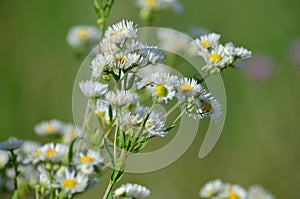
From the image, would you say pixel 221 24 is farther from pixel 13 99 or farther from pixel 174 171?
pixel 13 99

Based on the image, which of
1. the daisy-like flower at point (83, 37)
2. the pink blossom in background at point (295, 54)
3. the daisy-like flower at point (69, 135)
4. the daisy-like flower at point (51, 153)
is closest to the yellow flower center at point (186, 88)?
the daisy-like flower at point (51, 153)

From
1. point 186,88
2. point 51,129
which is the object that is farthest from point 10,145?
point 186,88

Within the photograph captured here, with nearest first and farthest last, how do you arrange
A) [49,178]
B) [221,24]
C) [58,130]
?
[49,178] < [58,130] < [221,24]

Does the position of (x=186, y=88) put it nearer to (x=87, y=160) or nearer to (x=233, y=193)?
(x=87, y=160)

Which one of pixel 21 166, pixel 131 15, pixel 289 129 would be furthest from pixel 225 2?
pixel 21 166

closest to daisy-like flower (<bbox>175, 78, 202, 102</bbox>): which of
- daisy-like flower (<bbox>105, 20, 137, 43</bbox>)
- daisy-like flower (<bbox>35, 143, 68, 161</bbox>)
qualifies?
daisy-like flower (<bbox>105, 20, 137, 43</bbox>)

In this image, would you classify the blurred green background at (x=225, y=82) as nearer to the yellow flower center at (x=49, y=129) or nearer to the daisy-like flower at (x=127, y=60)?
the yellow flower center at (x=49, y=129)

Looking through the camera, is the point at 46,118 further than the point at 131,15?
No
